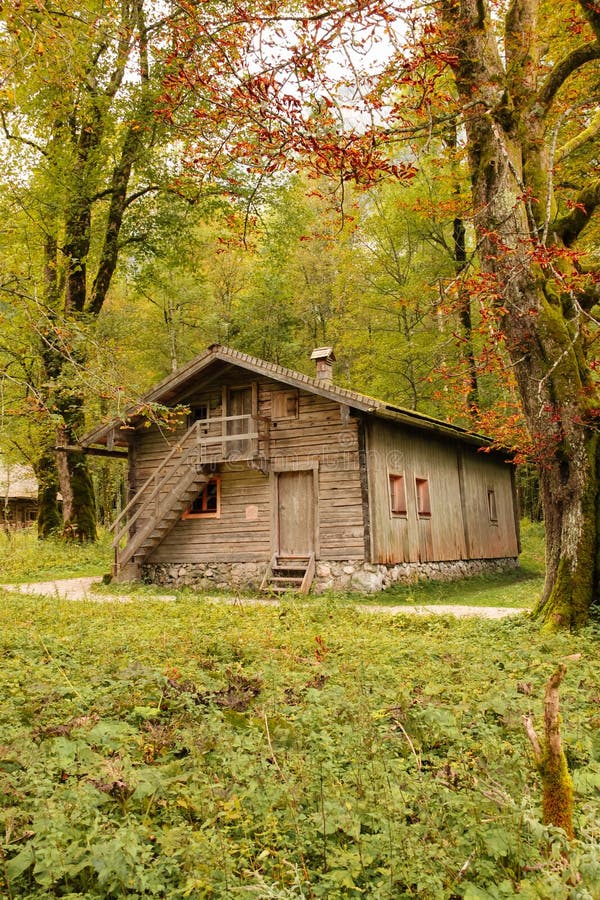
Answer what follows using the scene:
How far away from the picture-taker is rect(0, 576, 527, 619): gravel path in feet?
37.2

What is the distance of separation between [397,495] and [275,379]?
169 inches

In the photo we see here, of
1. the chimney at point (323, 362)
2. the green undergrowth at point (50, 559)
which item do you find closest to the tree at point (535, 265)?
the chimney at point (323, 362)

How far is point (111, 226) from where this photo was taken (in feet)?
75.6

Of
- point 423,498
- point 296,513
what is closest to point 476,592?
point 423,498

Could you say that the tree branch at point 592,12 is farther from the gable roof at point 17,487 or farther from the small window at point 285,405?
the gable roof at point 17,487

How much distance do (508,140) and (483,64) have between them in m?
0.96

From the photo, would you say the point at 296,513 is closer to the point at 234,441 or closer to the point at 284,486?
the point at 284,486

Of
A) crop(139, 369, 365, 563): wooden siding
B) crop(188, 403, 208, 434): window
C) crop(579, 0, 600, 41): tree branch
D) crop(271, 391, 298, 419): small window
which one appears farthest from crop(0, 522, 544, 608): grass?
crop(579, 0, 600, 41): tree branch

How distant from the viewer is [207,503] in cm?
1906

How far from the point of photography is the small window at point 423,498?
1848 centimetres

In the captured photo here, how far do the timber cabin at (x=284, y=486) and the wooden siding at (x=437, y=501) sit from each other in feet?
0.19

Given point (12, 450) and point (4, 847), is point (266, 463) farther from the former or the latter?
point (12, 450)

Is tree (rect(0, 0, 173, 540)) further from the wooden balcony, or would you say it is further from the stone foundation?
the stone foundation

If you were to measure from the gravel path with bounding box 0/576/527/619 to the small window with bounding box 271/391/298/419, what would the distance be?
15.8 ft
